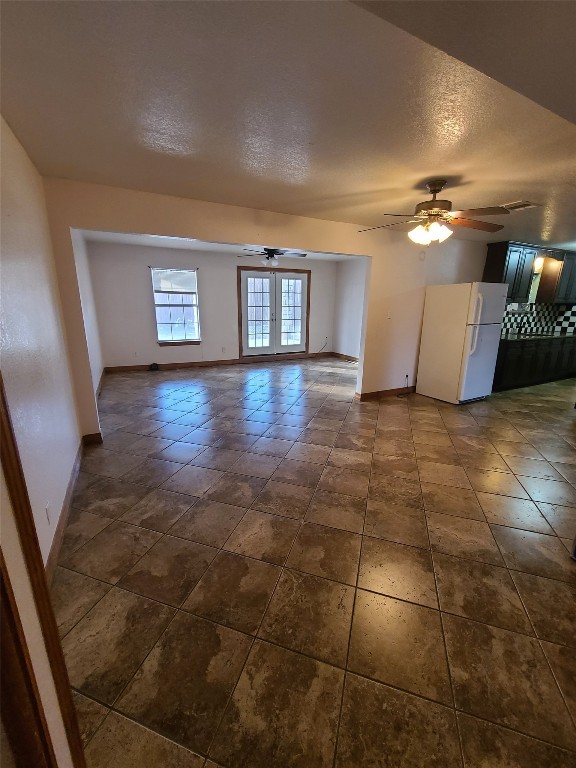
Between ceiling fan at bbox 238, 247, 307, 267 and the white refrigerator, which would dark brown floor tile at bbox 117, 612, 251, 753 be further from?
ceiling fan at bbox 238, 247, 307, 267

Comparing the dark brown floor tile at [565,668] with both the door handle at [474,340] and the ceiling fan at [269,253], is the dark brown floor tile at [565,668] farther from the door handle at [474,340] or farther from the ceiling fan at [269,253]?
the ceiling fan at [269,253]

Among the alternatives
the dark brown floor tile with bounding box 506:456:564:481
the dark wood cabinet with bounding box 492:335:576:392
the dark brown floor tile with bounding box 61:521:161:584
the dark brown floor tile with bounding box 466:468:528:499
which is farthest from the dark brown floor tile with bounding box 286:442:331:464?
the dark wood cabinet with bounding box 492:335:576:392

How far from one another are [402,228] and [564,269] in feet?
11.6

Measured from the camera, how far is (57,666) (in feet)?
2.65

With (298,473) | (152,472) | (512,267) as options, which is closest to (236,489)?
(298,473)

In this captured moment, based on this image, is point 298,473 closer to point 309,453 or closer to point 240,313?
point 309,453

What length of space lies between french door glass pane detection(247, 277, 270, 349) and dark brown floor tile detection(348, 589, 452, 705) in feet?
20.9

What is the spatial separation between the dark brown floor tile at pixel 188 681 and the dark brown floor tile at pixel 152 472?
1348 mm

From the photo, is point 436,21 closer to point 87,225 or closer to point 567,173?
point 567,173

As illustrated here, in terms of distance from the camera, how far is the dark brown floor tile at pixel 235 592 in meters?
1.55

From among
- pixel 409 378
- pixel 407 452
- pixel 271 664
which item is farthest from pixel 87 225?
pixel 409 378

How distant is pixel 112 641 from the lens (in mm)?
1433

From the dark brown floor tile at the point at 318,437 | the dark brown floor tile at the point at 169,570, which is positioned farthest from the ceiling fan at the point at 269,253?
the dark brown floor tile at the point at 169,570

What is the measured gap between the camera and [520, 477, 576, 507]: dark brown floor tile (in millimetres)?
2480
